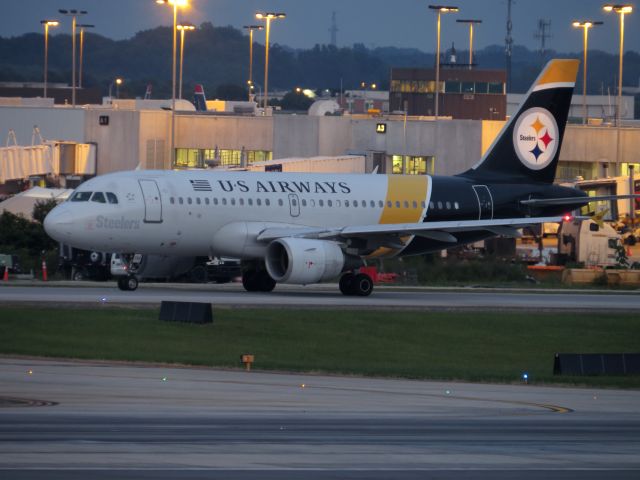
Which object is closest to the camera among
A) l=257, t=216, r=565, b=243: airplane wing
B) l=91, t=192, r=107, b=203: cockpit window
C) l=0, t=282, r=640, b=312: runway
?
l=0, t=282, r=640, b=312: runway

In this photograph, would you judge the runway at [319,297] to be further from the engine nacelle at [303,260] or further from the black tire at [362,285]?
the engine nacelle at [303,260]

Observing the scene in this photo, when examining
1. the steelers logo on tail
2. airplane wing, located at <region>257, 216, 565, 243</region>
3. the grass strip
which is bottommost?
the grass strip

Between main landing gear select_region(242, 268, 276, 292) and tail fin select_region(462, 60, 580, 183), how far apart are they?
9.17 m

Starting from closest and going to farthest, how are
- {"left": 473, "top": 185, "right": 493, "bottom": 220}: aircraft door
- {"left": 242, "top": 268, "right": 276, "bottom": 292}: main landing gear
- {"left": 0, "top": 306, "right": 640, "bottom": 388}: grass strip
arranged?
{"left": 0, "top": 306, "right": 640, "bottom": 388}: grass strip → {"left": 242, "top": 268, "right": 276, "bottom": 292}: main landing gear → {"left": 473, "top": 185, "right": 493, "bottom": 220}: aircraft door

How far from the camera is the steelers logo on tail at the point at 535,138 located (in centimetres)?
4981

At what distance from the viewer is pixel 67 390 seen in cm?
2303

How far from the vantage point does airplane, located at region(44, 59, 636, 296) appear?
41.3 m

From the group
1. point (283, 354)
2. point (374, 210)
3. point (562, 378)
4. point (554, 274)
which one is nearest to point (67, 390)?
point (283, 354)

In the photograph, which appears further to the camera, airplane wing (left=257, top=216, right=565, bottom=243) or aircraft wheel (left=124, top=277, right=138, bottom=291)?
airplane wing (left=257, top=216, right=565, bottom=243)

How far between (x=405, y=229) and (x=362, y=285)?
2945mm

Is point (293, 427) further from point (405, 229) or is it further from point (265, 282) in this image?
point (265, 282)

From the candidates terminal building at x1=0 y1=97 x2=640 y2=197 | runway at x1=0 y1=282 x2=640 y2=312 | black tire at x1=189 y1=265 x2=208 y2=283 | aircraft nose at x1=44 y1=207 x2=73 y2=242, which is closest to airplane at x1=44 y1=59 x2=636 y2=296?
aircraft nose at x1=44 y1=207 x2=73 y2=242

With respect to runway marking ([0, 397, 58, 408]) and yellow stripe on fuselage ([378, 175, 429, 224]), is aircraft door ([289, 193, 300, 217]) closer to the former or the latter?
yellow stripe on fuselage ([378, 175, 429, 224])

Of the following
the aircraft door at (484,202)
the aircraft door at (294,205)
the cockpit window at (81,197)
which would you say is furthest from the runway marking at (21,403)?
the aircraft door at (484,202)
